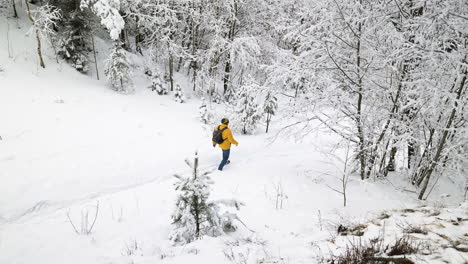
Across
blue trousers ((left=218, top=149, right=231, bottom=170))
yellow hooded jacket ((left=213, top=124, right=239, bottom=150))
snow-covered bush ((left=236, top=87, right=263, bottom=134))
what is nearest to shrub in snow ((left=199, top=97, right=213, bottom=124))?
snow-covered bush ((left=236, top=87, right=263, bottom=134))

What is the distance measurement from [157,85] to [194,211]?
13.4m

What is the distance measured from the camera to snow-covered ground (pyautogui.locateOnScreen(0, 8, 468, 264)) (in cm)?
365

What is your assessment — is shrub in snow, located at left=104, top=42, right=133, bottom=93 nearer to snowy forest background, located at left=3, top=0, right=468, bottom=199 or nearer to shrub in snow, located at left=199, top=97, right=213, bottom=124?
shrub in snow, located at left=199, top=97, right=213, bottom=124

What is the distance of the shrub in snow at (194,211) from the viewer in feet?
11.9

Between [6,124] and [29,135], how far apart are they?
103cm

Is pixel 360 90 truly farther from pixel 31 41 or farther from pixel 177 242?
pixel 31 41

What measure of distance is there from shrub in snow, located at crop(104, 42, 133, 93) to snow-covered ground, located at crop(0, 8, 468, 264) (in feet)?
4.98

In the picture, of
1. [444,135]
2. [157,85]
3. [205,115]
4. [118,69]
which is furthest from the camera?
[157,85]

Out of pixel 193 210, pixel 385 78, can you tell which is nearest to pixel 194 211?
pixel 193 210

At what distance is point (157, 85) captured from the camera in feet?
51.5

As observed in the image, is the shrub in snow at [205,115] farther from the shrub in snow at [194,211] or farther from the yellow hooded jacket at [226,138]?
the shrub in snow at [194,211]

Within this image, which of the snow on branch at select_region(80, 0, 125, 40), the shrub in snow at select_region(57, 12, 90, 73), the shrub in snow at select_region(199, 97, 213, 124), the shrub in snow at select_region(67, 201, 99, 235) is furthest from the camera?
the shrub in snow at select_region(57, 12, 90, 73)

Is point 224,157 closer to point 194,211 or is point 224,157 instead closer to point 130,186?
point 130,186

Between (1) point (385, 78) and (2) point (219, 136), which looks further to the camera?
(2) point (219, 136)
